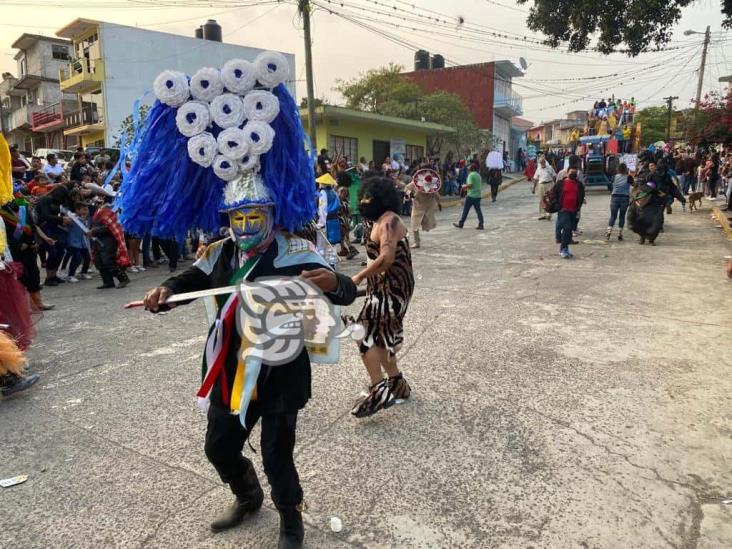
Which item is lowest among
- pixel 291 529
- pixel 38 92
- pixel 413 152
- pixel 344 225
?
pixel 291 529

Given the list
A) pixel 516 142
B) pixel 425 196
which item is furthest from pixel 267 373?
pixel 516 142

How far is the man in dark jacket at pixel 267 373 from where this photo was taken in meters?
2.23

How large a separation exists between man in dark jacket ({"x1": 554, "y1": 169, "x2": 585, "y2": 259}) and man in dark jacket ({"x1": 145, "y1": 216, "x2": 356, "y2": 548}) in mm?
8016

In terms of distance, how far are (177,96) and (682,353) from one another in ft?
15.1

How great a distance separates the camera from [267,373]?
2.23 metres

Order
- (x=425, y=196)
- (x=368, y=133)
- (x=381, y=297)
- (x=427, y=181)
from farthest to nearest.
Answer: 1. (x=368, y=133)
2. (x=425, y=196)
3. (x=427, y=181)
4. (x=381, y=297)

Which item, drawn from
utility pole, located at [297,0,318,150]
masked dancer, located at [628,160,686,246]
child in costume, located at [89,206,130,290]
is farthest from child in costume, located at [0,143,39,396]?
utility pole, located at [297,0,318,150]

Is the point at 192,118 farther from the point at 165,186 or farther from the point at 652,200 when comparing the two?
the point at 652,200

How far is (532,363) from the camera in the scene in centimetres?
462

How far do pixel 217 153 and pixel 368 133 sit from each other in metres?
22.2

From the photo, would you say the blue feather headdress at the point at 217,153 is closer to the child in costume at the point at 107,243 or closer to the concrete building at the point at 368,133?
the child in costume at the point at 107,243

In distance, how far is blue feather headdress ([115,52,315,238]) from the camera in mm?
2209

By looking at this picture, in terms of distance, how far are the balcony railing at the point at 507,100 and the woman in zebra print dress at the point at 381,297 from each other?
119 feet

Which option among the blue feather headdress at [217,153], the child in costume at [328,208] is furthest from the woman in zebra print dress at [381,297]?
the child in costume at [328,208]
